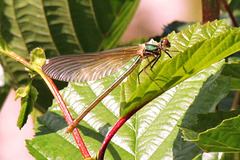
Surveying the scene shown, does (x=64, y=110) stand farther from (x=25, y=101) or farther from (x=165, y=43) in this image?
(x=165, y=43)

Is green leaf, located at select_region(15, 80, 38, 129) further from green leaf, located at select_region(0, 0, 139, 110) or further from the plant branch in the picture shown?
green leaf, located at select_region(0, 0, 139, 110)

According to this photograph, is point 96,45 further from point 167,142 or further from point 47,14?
point 167,142

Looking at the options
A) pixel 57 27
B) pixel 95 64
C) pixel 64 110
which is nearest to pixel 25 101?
pixel 64 110

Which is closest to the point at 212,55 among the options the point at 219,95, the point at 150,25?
the point at 219,95

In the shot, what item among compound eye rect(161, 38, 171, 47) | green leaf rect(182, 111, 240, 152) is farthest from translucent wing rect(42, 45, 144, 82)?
green leaf rect(182, 111, 240, 152)

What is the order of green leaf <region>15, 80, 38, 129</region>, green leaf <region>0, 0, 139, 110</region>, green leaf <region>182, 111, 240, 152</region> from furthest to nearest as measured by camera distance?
green leaf <region>0, 0, 139, 110</region>, green leaf <region>15, 80, 38, 129</region>, green leaf <region>182, 111, 240, 152</region>

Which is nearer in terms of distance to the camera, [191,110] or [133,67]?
[191,110]

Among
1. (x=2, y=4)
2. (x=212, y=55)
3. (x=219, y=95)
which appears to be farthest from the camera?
(x=2, y=4)
